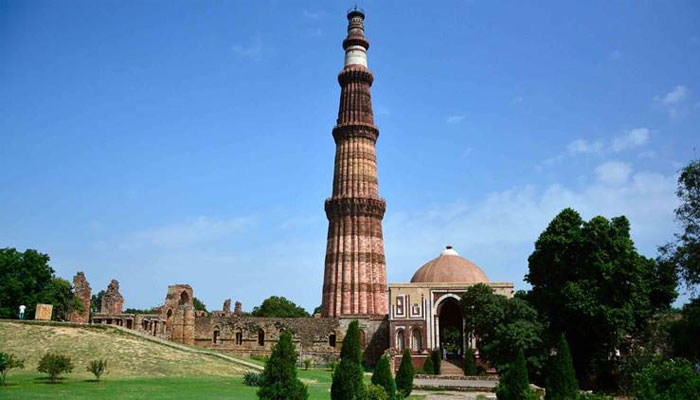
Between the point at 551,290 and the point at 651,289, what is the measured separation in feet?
13.6

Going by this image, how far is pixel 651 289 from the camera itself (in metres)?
27.5

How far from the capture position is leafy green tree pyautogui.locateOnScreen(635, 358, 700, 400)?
1224 centimetres

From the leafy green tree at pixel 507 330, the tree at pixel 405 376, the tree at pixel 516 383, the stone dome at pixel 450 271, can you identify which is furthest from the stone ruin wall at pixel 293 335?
the tree at pixel 516 383

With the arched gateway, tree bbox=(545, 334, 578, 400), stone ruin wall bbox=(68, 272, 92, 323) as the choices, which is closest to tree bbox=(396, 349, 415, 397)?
tree bbox=(545, 334, 578, 400)

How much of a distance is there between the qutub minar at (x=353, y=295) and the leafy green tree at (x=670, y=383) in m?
22.9

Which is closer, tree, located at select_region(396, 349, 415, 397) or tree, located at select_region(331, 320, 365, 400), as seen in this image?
tree, located at select_region(331, 320, 365, 400)

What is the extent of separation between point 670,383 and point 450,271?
2830 cm

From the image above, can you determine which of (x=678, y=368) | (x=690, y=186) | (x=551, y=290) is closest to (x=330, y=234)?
(x=551, y=290)

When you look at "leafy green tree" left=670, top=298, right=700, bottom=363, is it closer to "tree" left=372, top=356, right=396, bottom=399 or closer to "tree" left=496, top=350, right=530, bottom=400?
"tree" left=496, top=350, right=530, bottom=400

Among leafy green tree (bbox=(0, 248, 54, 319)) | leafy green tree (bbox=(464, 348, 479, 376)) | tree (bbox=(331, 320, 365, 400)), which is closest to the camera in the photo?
tree (bbox=(331, 320, 365, 400))

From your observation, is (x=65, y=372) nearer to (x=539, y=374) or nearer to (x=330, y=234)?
(x=539, y=374)

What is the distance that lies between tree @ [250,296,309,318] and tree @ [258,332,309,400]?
5036 cm

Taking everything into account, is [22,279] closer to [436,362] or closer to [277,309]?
[436,362]

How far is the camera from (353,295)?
41.0 metres
